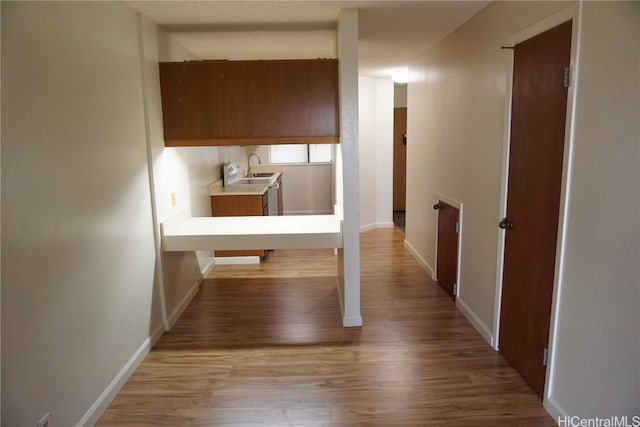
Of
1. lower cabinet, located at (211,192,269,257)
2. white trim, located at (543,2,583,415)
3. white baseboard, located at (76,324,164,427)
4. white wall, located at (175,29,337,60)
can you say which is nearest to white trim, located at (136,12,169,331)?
white baseboard, located at (76,324,164,427)

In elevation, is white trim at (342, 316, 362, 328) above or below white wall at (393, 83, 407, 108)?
below

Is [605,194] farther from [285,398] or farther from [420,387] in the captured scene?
[285,398]

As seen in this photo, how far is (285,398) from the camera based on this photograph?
2.35 metres

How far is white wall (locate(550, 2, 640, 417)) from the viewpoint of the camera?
155cm

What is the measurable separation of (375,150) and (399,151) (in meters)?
1.53

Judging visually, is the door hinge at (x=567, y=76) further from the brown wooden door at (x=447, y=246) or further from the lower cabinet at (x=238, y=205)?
the lower cabinet at (x=238, y=205)

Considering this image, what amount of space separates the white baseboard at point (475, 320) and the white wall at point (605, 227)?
91 cm

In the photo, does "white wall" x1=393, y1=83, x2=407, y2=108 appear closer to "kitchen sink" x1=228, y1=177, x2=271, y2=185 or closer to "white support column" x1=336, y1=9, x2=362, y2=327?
"kitchen sink" x1=228, y1=177, x2=271, y2=185

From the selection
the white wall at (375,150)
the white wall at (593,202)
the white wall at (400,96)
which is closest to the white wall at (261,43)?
the white wall at (593,202)

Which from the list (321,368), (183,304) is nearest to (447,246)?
(321,368)

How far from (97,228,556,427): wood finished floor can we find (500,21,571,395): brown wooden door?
0.30m

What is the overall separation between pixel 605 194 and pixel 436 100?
2499 millimetres

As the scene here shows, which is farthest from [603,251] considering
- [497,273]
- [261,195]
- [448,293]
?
[261,195]

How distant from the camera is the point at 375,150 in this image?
659 cm
